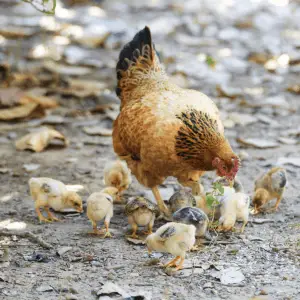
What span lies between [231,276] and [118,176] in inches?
68.0

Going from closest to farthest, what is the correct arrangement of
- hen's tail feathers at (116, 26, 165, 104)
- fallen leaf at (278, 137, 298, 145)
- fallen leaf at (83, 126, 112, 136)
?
hen's tail feathers at (116, 26, 165, 104) → fallen leaf at (278, 137, 298, 145) → fallen leaf at (83, 126, 112, 136)

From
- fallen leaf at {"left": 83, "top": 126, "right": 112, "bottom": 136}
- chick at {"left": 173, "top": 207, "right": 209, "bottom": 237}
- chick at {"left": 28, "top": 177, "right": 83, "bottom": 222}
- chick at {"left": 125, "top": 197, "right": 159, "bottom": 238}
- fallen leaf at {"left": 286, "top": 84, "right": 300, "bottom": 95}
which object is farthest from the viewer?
fallen leaf at {"left": 286, "top": 84, "right": 300, "bottom": 95}

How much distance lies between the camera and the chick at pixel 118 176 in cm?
518

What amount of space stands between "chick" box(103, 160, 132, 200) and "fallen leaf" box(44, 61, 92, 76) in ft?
12.2

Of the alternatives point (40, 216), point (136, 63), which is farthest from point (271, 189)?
point (40, 216)

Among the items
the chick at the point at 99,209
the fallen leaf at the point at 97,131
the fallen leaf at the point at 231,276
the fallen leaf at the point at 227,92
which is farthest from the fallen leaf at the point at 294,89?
the fallen leaf at the point at 231,276

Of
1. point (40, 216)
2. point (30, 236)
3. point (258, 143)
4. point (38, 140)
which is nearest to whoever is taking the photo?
point (30, 236)

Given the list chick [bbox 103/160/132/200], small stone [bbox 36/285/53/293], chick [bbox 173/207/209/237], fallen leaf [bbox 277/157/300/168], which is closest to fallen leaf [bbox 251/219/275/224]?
chick [bbox 173/207/209/237]

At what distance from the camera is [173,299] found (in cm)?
343

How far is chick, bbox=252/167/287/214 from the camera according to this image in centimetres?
484

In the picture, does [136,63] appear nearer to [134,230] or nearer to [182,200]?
[182,200]

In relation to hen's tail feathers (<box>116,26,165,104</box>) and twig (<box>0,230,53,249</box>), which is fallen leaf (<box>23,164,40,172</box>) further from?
twig (<box>0,230,53,249</box>)

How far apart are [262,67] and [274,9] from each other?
3637mm

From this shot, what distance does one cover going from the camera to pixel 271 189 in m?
4.87
